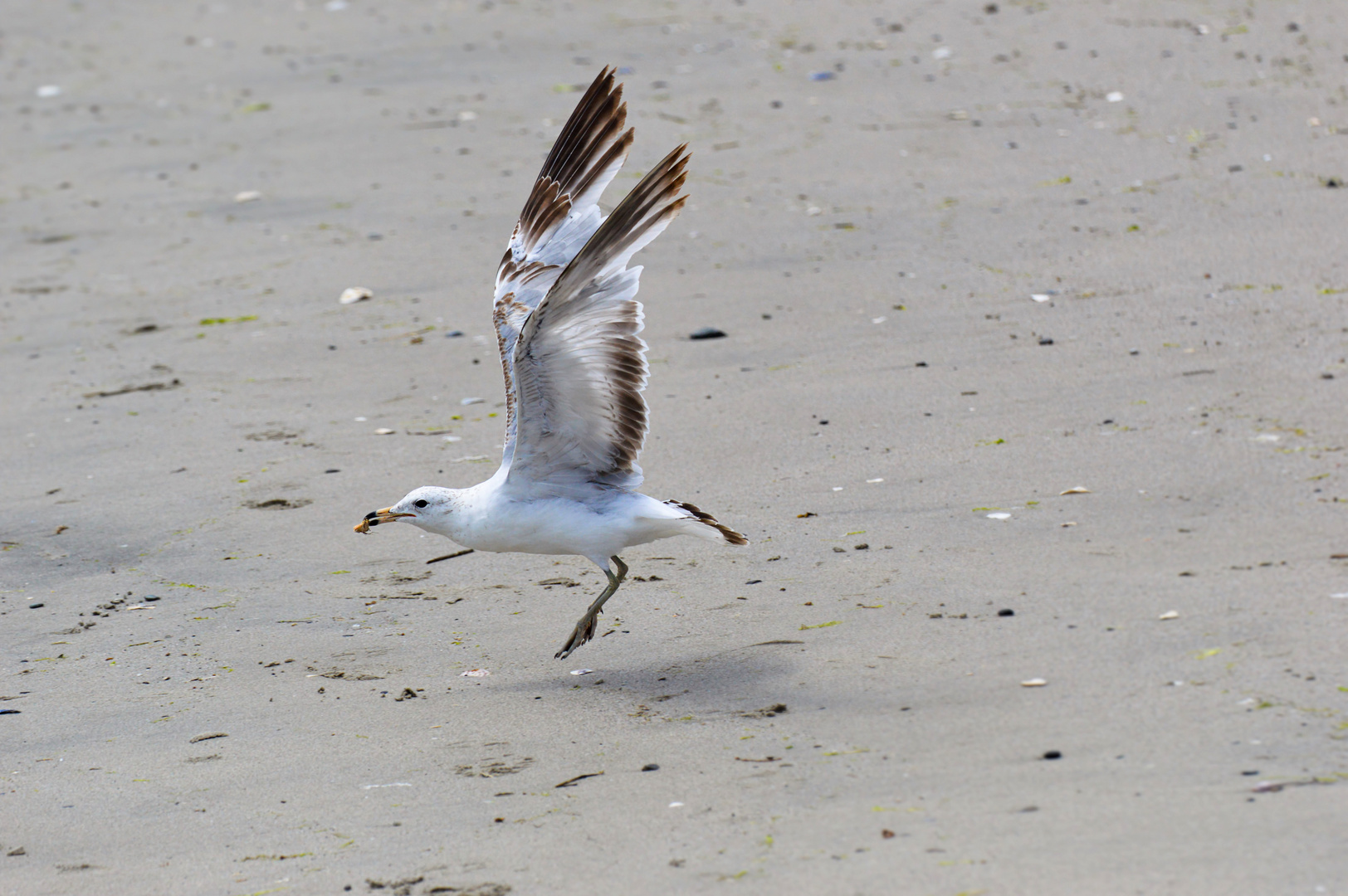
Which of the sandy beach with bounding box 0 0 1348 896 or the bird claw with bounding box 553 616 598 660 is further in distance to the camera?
the bird claw with bounding box 553 616 598 660

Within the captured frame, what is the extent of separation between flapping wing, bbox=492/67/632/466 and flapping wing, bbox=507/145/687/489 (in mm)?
697

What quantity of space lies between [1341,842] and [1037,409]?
10.6ft

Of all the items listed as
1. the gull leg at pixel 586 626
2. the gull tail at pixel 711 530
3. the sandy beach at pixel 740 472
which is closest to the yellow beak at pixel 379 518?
the sandy beach at pixel 740 472

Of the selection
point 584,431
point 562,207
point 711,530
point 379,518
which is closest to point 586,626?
point 711,530

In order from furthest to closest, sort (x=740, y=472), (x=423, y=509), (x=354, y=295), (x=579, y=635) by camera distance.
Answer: (x=354, y=295), (x=740, y=472), (x=423, y=509), (x=579, y=635)

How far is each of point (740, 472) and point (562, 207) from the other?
1.30 m

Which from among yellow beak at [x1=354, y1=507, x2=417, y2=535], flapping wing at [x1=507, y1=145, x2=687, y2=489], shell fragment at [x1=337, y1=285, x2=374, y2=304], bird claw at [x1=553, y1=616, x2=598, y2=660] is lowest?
bird claw at [x1=553, y1=616, x2=598, y2=660]

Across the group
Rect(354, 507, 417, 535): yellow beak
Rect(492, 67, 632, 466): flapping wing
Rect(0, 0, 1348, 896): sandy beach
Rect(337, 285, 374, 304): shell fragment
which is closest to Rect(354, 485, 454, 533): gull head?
Rect(354, 507, 417, 535): yellow beak

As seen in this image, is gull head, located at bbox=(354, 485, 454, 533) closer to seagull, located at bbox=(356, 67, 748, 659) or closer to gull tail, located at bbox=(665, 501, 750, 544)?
seagull, located at bbox=(356, 67, 748, 659)

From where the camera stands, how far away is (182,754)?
4238mm

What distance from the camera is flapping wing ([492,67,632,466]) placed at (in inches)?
214

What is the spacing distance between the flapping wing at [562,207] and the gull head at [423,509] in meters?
0.76

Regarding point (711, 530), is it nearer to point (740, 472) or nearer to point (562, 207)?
point (740, 472)

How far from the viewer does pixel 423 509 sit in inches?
192
